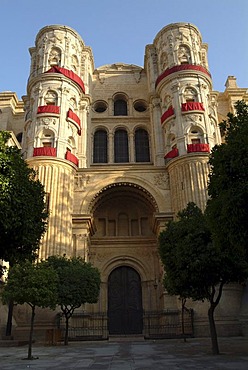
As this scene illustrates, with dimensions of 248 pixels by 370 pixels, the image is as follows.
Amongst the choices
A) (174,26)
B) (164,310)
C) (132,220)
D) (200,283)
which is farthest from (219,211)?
(174,26)

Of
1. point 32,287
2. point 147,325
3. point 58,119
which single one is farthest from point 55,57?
point 147,325

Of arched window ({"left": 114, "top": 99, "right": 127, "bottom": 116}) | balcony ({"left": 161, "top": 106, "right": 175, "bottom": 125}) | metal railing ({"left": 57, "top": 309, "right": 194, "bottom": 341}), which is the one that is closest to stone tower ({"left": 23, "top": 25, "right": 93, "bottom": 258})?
arched window ({"left": 114, "top": 99, "right": 127, "bottom": 116})

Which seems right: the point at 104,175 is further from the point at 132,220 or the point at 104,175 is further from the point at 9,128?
the point at 9,128

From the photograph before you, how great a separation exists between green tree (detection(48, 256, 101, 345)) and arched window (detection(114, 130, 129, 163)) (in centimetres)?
1479

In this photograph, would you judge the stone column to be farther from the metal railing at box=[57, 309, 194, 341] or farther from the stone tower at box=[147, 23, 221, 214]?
the metal railing at box=[57, 309, 194, 341]

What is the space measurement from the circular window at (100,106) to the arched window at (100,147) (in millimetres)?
3166

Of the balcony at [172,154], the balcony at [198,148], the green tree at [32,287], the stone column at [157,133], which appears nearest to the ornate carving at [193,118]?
the balcony at [198,148]

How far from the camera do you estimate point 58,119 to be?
1169 inches

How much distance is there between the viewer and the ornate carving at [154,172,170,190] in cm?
2841

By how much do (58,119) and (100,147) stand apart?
625cm

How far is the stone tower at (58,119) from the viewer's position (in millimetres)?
26109

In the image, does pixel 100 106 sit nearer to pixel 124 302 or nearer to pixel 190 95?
pixel 190 95

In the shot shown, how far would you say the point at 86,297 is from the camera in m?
19.9

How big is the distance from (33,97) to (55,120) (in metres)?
4.08
